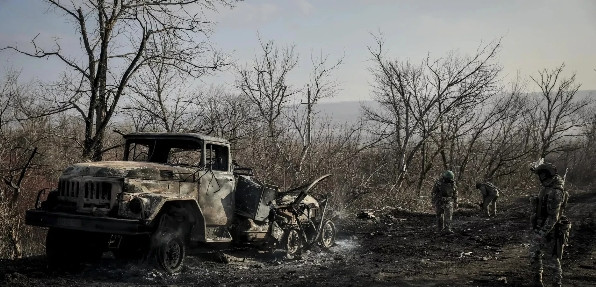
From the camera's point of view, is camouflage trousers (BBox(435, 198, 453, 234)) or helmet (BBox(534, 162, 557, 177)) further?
camouflage trousers (BBox(435, 198, 453, 234))

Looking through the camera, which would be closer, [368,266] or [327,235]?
[368,266]

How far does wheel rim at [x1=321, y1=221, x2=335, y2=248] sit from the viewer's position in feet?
33.7

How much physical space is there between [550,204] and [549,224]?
30cm

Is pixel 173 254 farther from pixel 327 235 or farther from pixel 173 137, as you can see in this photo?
pixel 327 235

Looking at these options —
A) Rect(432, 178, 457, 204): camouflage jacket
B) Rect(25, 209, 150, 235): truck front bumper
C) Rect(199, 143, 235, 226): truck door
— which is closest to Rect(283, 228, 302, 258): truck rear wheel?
Rect(199, 143, 235, 226): truck door

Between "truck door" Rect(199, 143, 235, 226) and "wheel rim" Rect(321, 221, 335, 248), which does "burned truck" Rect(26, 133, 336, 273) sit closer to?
"truck door" Rect(199, 143, 235, 226)

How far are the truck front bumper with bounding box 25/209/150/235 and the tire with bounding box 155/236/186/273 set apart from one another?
530 mm

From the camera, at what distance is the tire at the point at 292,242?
917 cm

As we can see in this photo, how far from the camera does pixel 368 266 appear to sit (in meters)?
8.38

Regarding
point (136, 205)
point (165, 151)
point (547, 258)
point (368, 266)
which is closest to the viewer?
point (136, 205)

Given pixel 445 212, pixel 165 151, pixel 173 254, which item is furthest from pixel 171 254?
pixel 445 212

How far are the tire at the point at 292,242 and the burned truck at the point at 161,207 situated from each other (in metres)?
0.02

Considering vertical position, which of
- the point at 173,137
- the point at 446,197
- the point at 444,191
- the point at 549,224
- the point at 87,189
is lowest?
the point at 549,224

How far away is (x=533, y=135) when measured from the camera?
37969 millimetres
